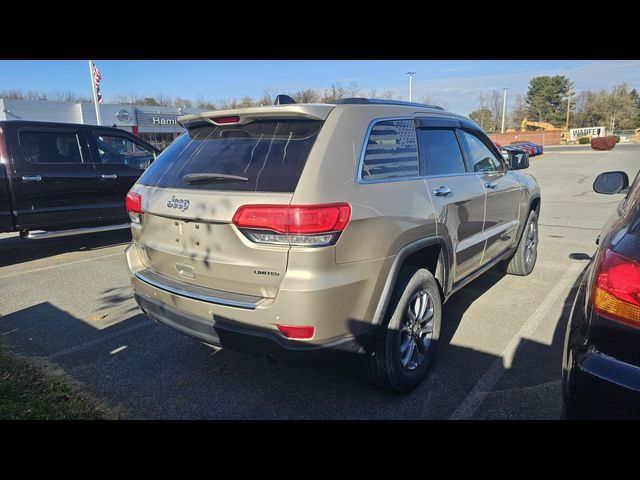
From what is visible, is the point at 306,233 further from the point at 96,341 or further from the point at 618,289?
the point at 96,341

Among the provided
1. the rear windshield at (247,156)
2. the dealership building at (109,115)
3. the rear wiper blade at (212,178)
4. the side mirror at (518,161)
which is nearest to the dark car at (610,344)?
the rear windshield at (247,156)

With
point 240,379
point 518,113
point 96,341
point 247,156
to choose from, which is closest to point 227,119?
point 247,156

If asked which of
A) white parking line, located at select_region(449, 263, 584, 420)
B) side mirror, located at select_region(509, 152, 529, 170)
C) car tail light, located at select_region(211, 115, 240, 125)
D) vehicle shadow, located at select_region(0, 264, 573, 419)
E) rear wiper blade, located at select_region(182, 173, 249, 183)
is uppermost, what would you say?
car tail light, located at select_region(211, 115, 240, 125)

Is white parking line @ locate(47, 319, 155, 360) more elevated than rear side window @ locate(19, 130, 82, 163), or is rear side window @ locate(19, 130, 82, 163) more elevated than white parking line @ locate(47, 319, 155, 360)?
rear side window @ locate(19, 130, 82, 163)

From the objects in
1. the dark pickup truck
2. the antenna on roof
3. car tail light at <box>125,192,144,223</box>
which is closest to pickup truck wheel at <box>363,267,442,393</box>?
the antenna on roof

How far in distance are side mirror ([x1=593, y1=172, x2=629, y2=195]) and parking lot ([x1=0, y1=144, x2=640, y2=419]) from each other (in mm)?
1250

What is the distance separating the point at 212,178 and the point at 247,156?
0.83 feet

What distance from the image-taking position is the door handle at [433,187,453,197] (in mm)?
3290

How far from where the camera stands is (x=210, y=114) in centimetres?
306

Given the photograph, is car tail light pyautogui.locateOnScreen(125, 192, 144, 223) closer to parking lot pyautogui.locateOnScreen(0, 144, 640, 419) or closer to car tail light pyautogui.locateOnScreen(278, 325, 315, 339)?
parking lot pyautogui.locateOnScreen(0, 144, 640, 419)

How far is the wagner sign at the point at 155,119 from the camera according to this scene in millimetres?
41094
